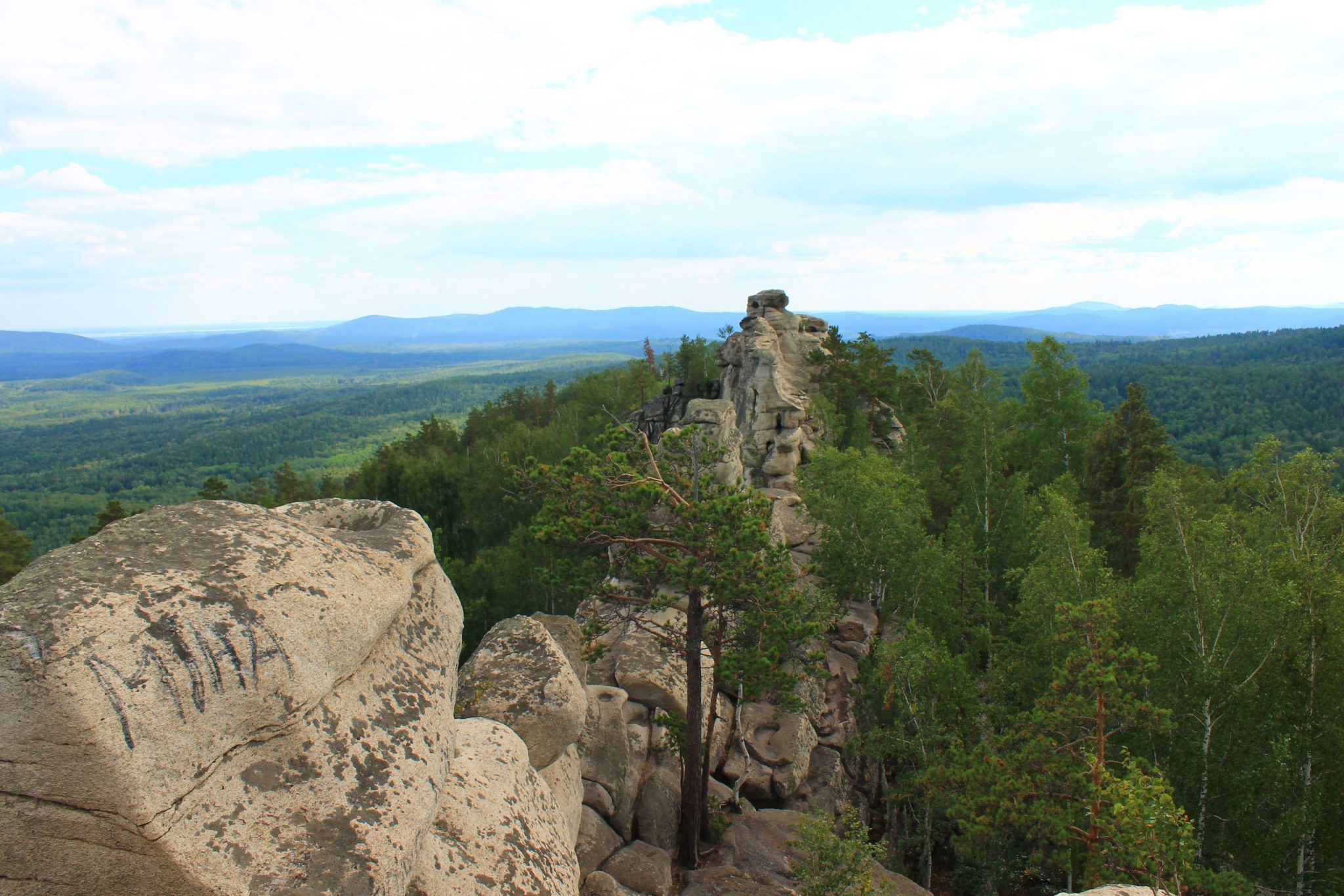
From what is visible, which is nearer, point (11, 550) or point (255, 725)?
point (255, 725)

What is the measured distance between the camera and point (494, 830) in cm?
973

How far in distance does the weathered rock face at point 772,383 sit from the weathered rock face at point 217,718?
30.4 meters

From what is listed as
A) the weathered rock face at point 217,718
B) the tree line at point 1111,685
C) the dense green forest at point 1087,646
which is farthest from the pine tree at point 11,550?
the tree line at point 1111,685

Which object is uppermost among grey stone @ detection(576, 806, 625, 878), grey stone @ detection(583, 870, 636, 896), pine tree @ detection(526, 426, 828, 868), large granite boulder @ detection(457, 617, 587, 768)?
pine tree @ detection(526, 426, 828, 868)

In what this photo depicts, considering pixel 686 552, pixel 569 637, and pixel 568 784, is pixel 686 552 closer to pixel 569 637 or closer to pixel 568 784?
pixel 568 784

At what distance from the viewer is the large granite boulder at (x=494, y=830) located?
8.74m

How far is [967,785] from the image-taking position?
52.3 feet

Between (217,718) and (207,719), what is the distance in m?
0.07

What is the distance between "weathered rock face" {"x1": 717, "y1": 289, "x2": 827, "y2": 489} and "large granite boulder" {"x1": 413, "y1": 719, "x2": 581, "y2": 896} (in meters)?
27.1

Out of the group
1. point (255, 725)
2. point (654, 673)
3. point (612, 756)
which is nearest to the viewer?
point (255, 725)

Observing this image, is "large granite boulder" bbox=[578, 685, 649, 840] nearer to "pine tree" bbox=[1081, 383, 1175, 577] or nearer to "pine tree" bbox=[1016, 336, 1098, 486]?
"pine tree" bbox=[1081, 383, 1175, 577]

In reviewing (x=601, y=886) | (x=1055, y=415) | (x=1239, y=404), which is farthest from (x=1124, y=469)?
(x=1239, y=404)

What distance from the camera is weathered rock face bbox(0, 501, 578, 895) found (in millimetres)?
5504

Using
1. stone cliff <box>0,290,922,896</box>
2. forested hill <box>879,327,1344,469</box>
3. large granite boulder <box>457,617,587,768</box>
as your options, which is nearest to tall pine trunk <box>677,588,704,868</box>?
large granite boulder <box>457,617,587,768</box>
